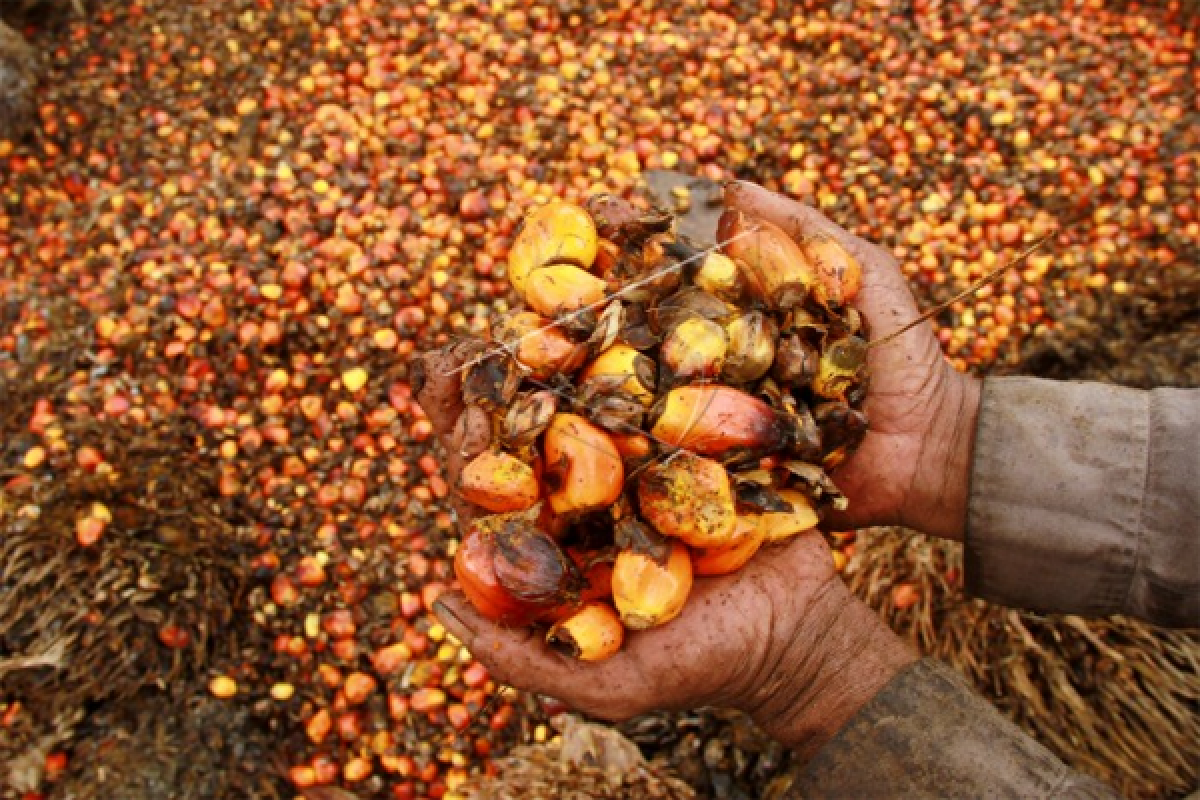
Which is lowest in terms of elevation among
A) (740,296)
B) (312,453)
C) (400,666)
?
(400,666)

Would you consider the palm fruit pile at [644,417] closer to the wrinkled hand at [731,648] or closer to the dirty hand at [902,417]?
the wrinkled hand at [731,648]

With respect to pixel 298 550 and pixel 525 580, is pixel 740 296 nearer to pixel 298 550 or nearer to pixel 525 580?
pixel 525 580

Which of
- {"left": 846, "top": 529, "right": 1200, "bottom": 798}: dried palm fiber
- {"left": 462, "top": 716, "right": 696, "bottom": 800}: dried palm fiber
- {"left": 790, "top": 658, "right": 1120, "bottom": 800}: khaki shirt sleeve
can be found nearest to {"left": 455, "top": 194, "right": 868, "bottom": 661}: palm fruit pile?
{"left": 790, "top": 658, "right": 1120, "bottom": 800}: khaki shirt sleeve

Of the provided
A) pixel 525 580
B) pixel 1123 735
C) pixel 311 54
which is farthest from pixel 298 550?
pixel 1123 735

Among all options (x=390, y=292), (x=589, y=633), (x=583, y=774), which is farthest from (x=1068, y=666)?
(x=390, y=292)

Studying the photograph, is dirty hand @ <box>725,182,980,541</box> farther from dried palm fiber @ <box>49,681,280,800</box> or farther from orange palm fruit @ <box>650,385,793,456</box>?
dried palm fiber @ <box>49,681,280,800</box>
